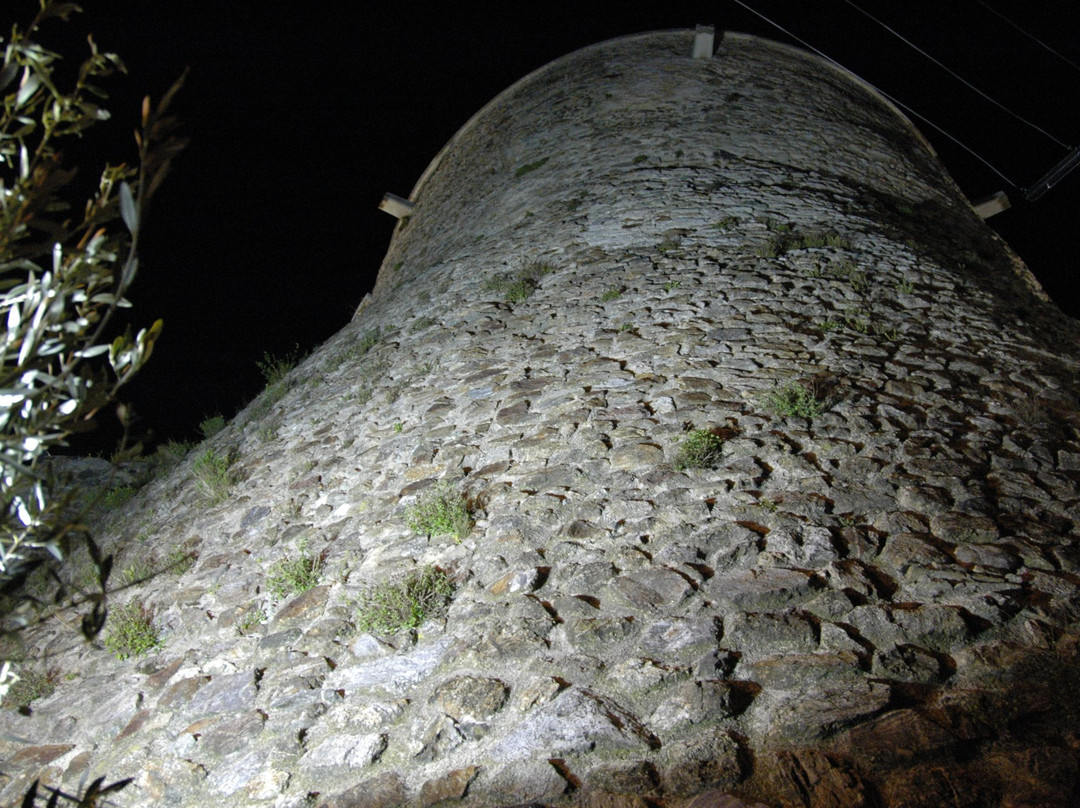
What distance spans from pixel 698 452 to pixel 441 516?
1.33m

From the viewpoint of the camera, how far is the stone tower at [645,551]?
229cm

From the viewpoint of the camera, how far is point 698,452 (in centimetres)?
348

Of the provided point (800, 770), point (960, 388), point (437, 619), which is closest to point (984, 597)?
point (800, 770)

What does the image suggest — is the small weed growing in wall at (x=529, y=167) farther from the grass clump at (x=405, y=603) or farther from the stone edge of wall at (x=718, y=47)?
the grass clump at (x=405, y=603)

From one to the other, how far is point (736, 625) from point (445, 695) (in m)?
1.14

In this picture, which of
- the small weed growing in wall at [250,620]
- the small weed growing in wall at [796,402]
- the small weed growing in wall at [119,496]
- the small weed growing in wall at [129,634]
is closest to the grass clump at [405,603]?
the small weed growing in wall at [250,620]

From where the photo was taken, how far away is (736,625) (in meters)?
2.64

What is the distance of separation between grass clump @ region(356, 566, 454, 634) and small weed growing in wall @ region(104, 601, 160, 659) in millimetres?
1205

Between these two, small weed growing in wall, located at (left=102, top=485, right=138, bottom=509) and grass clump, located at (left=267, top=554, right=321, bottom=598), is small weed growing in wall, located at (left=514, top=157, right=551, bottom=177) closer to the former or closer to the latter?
small weed growing in wall, located at (left=102, top=485, right=138, bottom=509)

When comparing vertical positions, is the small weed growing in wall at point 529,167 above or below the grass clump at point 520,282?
above

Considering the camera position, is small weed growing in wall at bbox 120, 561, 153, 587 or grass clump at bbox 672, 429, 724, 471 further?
small weed growing in wall at bbox 120, 561, 153, 587

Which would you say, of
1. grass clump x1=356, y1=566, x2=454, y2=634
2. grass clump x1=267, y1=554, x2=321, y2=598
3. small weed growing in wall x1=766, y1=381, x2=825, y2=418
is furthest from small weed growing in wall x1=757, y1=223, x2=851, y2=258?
grass clump x1=267, y1=554, x2=321, y2=598

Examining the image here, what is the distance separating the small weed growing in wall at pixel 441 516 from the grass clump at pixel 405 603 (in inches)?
11.0

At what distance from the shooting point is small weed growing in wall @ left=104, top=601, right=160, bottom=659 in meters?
3.46
